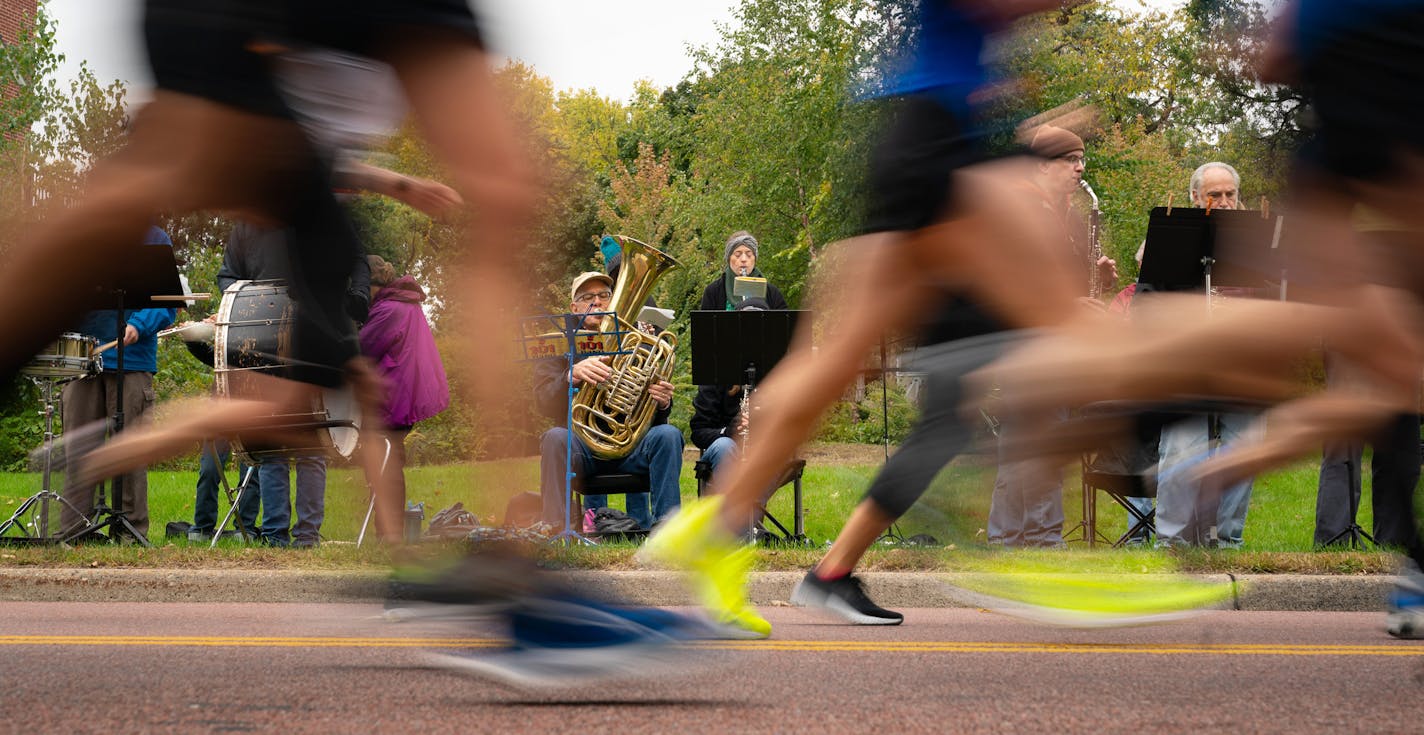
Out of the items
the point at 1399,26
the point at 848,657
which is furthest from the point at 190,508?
the point at 1399,26

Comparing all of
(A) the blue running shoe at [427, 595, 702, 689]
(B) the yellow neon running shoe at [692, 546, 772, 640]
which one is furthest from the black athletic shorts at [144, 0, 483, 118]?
(B) the yellow neon running shoe at [692, 546, 772, 640]

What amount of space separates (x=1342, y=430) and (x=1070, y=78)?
2293 centimetres

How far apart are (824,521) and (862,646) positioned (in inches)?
270

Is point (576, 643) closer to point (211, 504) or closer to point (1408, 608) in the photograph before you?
point (1408, 608)

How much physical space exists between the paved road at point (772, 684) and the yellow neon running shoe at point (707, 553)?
163 mm

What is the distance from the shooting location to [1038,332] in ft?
10.7

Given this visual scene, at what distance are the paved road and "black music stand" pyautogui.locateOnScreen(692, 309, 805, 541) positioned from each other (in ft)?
11.2

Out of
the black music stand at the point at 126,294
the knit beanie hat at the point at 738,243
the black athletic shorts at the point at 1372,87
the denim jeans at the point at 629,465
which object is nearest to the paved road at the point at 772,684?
the black music stand at the point at 126,294

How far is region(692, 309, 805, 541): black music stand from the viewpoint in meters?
8.12

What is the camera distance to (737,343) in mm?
8195

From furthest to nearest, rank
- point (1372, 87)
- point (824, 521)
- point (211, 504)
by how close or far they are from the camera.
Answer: point (824, 521) → point (211, 504) → point (1372, 87)

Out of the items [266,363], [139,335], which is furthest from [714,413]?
[266,363]

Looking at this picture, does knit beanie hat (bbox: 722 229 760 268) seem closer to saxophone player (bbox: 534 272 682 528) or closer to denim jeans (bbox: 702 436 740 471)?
saxophone player (bbox: 534 272 682 528)

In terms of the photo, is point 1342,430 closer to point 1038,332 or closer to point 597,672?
point 1038,332
